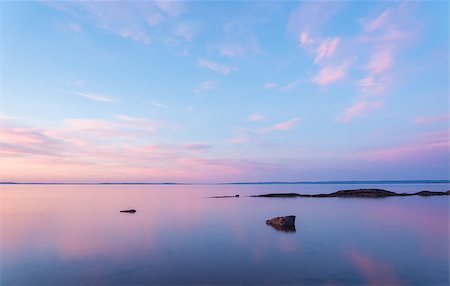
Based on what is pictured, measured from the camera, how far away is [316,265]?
19.7 meters

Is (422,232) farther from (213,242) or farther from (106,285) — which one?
(106,285)

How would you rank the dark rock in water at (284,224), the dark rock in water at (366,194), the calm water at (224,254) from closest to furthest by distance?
the calm water at (224,254) → the dark rock in water at (284,224) → the dark rock in water at (366,194)

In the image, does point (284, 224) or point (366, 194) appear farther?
point (366, 194)

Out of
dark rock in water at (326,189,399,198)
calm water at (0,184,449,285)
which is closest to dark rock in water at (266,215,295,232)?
calm water at (0,184,449,285)

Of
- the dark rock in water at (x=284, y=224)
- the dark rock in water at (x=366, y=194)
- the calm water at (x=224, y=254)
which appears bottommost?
the calm water at (x=224, y=254)

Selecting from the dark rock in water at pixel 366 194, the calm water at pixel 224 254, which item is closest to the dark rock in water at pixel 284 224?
the calm water at pixel 224 254

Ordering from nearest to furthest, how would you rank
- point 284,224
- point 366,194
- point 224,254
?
point 224,254
point 284,224
point 366,194

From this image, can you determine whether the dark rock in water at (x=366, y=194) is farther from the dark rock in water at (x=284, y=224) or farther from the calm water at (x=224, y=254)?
the dark rock in water at (x=284, y=224)

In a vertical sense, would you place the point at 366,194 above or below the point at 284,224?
above

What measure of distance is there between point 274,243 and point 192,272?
33.1ft

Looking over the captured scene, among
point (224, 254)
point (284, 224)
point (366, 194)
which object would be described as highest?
point (366, 194)

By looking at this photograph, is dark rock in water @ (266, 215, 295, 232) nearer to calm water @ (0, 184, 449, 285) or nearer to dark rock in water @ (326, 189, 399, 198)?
calm water @ (0, 184, 449, 285)

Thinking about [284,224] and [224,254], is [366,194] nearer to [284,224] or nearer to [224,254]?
[284,224]

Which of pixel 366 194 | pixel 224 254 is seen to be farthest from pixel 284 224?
pixel 366 194
